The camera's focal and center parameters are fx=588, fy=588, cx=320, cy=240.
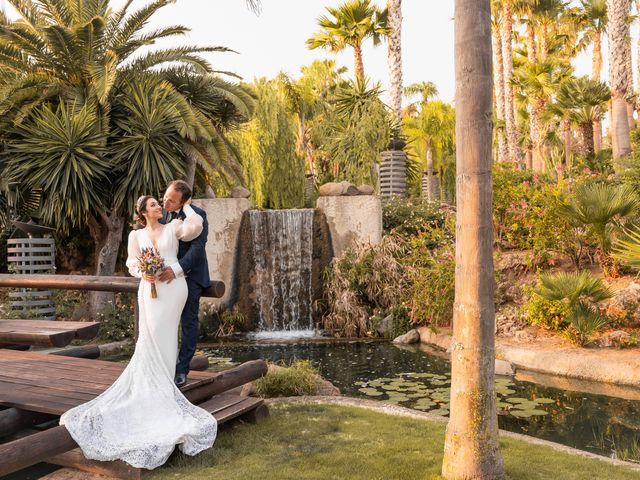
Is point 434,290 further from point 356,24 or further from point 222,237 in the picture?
point 356,24

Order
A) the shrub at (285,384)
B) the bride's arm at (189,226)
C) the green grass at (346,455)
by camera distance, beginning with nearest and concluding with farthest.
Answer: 1. the green grass at (346,455)
2. the bride's arm at (189,226)
3. the shrub at (285,384)

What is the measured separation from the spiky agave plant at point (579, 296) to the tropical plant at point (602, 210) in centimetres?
151

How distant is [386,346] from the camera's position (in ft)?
36.2

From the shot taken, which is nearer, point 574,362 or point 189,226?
point 189,226

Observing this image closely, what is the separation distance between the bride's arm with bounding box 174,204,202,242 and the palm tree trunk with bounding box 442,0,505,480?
6.86ft

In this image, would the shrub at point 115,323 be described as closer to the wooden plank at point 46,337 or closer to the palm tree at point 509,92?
the wooden plank at point 46,337

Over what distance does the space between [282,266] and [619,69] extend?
10365 millimetres

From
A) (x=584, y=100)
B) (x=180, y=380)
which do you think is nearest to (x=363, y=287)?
(x=180, y=380)

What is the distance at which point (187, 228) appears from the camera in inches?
184

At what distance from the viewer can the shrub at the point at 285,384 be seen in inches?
260

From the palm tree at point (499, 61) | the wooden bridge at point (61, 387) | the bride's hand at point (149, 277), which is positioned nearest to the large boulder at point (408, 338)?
the wooden bridge at point (61, 387)

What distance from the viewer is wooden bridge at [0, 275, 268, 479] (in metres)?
4.13

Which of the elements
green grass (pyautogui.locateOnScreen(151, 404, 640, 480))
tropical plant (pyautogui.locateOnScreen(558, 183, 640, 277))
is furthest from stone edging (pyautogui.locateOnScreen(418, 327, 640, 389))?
green grass (pyautogui.locateOnScreen(151, 404, 640, 480))

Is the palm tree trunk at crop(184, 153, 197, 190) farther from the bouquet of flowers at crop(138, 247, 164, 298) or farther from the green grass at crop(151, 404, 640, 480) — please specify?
the bouquet of flowers at crop(138, 247, 164, 298)
